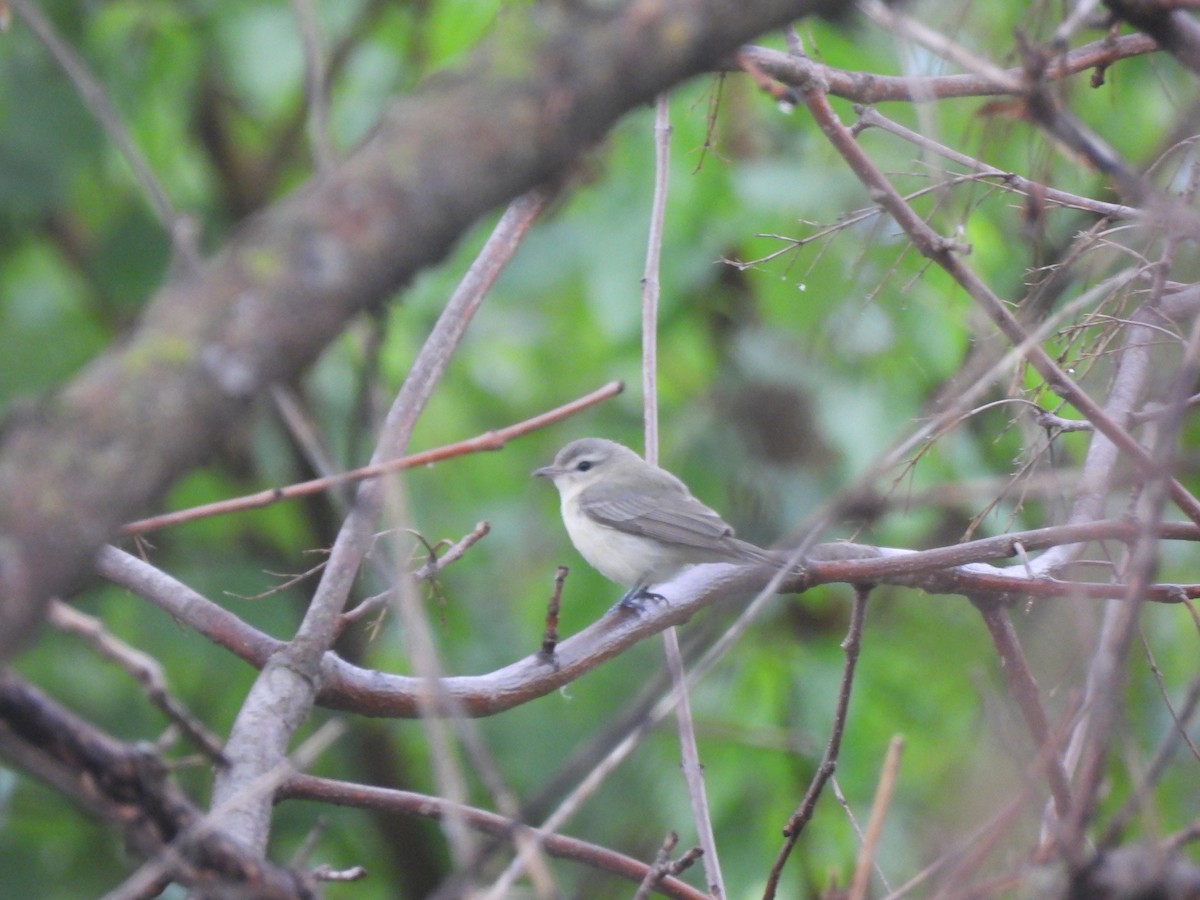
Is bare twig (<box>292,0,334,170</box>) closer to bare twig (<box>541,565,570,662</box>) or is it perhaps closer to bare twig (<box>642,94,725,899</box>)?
bare twig (<box>541,565,570,662</box>)

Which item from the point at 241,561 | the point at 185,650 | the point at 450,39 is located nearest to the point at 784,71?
the point at 450,39

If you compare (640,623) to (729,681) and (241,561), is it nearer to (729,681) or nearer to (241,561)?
(729,681)

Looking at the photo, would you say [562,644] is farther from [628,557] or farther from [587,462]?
[587,462]

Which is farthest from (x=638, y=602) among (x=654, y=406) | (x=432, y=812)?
(x=432, y=812)

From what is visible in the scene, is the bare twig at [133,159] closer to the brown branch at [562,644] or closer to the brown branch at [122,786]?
the brown branch at [122,786]

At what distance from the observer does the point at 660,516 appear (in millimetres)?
5355

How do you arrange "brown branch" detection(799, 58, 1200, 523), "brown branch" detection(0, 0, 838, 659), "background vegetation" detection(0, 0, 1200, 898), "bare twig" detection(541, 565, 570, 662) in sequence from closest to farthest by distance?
1. "brown branch" detection(0, 0, 838, 659)
2. "brown branch" detection(799, 58, 1200, 523)
3. "bare twig" detection(541, 565, 570, 662)
4. "background vegetation" detection(0, 0, 1200, 898)

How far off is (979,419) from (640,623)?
4091mm

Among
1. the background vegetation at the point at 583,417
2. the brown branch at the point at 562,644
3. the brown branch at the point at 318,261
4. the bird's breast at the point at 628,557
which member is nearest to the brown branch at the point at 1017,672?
the brown branch at the point at 562,644

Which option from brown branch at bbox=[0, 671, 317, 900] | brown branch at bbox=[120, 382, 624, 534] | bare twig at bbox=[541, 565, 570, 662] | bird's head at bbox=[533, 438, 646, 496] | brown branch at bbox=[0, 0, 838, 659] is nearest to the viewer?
brown branch at bbox=[0, 0, 838, 659]

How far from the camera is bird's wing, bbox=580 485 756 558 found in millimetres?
5078

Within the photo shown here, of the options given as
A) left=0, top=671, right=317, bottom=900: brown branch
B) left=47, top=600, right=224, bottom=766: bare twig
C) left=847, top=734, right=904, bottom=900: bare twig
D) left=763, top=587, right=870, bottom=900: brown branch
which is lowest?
left=763, top=587, right=870, bottom=900: brown branch

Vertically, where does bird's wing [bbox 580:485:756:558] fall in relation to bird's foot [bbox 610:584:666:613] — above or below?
below

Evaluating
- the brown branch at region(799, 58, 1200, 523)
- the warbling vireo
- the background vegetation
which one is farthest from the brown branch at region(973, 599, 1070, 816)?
the warbling vireo
